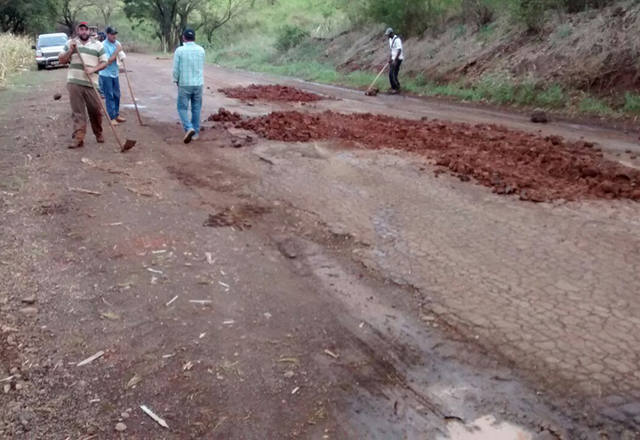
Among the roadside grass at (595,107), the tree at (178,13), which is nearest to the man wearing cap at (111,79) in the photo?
the roadside grass at (595,107)

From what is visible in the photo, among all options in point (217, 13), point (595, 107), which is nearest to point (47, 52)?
point (595, 107)

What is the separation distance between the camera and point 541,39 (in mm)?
16953

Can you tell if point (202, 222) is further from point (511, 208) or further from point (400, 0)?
point (400, 0)

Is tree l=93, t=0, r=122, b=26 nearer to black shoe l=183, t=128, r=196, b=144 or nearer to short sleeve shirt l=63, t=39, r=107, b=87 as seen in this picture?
short sleeve shirt l=63, t=39, r=107, b=87

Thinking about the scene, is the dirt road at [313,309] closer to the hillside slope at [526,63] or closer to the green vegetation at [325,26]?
the hillside slope at [526,63]

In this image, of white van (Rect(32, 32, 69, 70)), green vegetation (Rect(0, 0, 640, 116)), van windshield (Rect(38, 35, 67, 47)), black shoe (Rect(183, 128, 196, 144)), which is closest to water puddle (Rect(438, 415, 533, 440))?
black shoe (Rect(183, 128, 196, 144))

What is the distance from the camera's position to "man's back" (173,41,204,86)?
989 centimetres

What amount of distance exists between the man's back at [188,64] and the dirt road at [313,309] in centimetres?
285

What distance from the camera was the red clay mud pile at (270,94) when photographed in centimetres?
1587

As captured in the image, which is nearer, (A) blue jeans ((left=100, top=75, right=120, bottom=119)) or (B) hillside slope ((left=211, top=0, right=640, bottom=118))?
(A) blue jeans ((left=100, top=75, right=120, bottom=119))

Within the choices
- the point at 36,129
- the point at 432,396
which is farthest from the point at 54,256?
the point at 36,129

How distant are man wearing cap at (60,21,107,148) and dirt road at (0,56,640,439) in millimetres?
2232

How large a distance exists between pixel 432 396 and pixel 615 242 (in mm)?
3135

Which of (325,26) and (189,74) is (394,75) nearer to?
(189,74)
